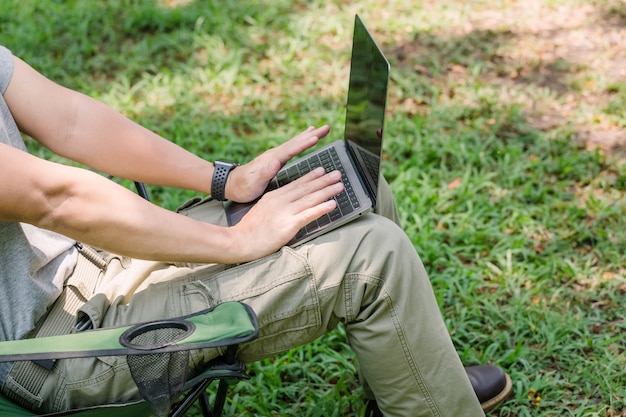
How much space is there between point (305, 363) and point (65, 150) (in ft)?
3.67

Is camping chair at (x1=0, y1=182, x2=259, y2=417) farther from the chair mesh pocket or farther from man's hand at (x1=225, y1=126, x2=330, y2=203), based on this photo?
man's hand at (x1=225, y1=126, x2=330, y2=203)

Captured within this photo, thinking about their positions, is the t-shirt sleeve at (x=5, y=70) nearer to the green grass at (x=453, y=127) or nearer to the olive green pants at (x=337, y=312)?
the olive green pants at (x=337, y=312)

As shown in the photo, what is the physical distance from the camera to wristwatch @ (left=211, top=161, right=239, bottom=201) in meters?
2.34

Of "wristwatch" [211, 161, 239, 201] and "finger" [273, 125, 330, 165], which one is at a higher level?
"finger" [273, 125, 330, 165]

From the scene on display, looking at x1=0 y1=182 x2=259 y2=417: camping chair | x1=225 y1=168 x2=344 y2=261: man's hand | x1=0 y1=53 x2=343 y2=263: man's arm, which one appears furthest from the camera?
x1=225 y1=168 x2=344 y2=261: man's hand

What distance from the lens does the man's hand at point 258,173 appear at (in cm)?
229

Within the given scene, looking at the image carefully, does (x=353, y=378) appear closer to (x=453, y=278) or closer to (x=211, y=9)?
(x=453, y=278)

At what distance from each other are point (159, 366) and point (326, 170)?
0.91 metres

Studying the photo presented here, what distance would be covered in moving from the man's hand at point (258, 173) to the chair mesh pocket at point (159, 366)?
64cm

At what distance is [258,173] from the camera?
2.29 meters

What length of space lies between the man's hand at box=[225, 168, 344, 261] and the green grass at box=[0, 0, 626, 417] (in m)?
0.78

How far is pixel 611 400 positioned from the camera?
7.89 feet

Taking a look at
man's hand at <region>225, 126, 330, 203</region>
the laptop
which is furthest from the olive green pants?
man's hand at <region>225, 126, 330, 203</region>

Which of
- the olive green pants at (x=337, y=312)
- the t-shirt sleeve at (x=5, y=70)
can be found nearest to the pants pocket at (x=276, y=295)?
the olive green pants at (x=337, y=312)
